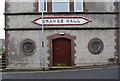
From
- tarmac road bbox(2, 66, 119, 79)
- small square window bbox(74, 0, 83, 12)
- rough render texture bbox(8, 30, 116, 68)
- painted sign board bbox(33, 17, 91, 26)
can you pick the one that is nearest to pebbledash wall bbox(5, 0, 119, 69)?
rough render texture bbox(8, 30, 116, 68)

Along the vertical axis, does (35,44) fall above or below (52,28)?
below

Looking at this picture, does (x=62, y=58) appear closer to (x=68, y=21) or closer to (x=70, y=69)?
(x=70, y=69)

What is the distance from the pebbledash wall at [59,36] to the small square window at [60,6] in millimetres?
414

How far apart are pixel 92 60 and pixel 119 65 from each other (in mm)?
2068

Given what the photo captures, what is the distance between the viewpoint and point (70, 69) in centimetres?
1152

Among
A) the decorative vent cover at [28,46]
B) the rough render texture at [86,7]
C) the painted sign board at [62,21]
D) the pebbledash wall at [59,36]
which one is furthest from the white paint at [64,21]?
the decorative vent cover at [28,46]

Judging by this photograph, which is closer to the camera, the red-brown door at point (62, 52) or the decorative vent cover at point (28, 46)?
the decorative vent cover at point (28, 46)

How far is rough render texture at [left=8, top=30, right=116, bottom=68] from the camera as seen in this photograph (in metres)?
12.3

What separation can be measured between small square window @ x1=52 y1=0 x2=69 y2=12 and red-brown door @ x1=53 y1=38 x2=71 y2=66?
7.96ft

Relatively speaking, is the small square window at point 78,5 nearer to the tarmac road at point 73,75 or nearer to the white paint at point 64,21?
the white paint at point 64,21

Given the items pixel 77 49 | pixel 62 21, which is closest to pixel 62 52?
pixel 77 49

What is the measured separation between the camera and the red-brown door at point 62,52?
40.9 ft

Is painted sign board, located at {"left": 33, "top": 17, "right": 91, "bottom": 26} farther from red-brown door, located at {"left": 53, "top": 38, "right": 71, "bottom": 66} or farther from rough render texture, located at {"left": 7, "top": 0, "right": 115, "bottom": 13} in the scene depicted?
red-brown door, located at {"left": 53, "top": 38, "right": 71, "bottom": 66}

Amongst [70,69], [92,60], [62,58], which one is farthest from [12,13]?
[92,60]
